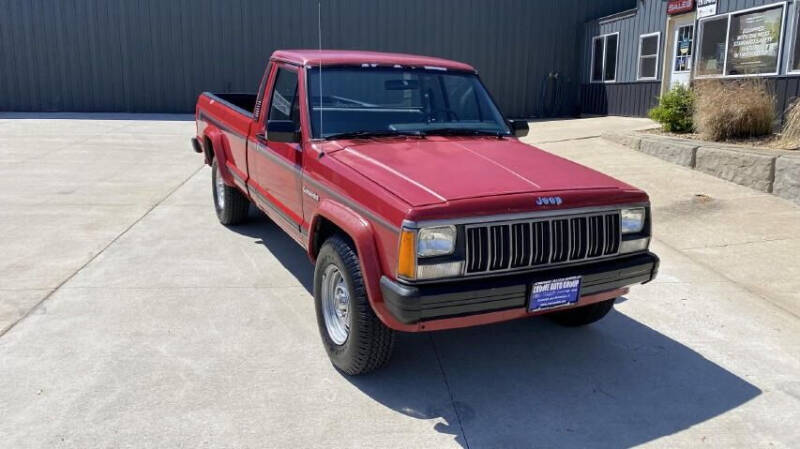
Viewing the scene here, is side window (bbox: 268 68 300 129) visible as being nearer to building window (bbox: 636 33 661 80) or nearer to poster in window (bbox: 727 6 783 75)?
poster in window (bbox: 727 6 783 75)

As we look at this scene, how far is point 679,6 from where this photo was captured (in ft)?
44.9

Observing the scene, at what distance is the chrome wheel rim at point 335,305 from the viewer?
3.70m

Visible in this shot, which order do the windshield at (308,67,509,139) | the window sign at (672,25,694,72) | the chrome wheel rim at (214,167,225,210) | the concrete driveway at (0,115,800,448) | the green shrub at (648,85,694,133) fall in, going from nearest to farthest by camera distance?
the concrete driveway at (0,115,800,448) → the windshield at (308,67,509,139) → the chrome wheel rim at (214,167,225,210) → the green shrub at (648,85,694,133) → the window sign at (672,25,694,72)

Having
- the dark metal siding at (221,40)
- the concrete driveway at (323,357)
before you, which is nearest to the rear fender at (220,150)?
the concrete driveway at (323,357)

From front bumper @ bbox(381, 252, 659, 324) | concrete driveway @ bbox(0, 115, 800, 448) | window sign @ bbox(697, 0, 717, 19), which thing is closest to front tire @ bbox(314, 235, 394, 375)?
concrete driveway @ bbox(0, 115, 800, 448)

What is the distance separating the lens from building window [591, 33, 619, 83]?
17109mm

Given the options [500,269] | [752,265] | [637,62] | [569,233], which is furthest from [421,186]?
[637,62]

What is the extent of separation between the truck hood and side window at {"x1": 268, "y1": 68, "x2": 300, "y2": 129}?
31.2 inches

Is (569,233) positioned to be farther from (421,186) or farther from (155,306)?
(155,306)

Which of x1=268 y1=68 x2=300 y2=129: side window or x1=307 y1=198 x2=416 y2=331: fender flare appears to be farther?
x1=268 y1=68 x2=300 y2=129: side window

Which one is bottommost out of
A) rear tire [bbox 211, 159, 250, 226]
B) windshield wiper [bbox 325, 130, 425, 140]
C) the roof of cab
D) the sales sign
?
rear tire [bbox 211, 159, 250, 226]

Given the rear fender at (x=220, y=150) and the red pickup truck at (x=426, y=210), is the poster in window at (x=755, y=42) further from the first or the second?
the rear fender at (x=220, y=150)

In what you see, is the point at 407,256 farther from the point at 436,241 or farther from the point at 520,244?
the point at 520,244

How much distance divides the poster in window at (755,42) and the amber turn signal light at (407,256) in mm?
10824
